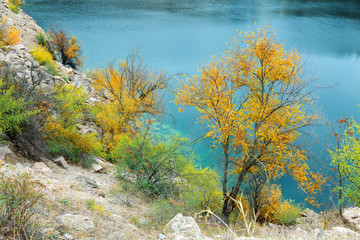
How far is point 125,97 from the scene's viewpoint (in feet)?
83.7

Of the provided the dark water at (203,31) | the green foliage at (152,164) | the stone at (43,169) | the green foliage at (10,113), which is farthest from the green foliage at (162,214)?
the dark water at (203,31)

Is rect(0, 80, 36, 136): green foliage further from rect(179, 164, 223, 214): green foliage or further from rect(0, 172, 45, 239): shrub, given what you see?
rect(179, 164, 223, 214): green foliage

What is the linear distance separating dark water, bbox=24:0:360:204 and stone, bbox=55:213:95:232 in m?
20.0

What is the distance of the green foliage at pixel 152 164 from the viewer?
13.5 m

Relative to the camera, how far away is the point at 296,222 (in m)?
18.7

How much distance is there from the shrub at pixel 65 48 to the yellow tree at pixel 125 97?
7808mm

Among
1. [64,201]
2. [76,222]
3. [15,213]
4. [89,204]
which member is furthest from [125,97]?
[15,213]

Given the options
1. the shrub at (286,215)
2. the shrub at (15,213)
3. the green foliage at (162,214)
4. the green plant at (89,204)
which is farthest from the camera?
the shrub at (286,215)

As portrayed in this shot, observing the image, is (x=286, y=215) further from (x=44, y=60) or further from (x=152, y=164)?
(x=44, y=60)

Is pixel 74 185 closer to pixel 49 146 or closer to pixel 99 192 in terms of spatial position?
pixel 99 192

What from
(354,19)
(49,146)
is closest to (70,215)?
(49,146)

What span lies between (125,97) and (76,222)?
19545mm

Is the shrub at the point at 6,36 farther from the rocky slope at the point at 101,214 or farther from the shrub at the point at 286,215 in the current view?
the shrub at the point at 286,215

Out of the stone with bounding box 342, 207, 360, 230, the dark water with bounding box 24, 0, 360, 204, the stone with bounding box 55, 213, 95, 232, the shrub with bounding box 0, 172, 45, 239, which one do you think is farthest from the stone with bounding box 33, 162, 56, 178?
the dark water with bounding box 24, 0, 360, 204
